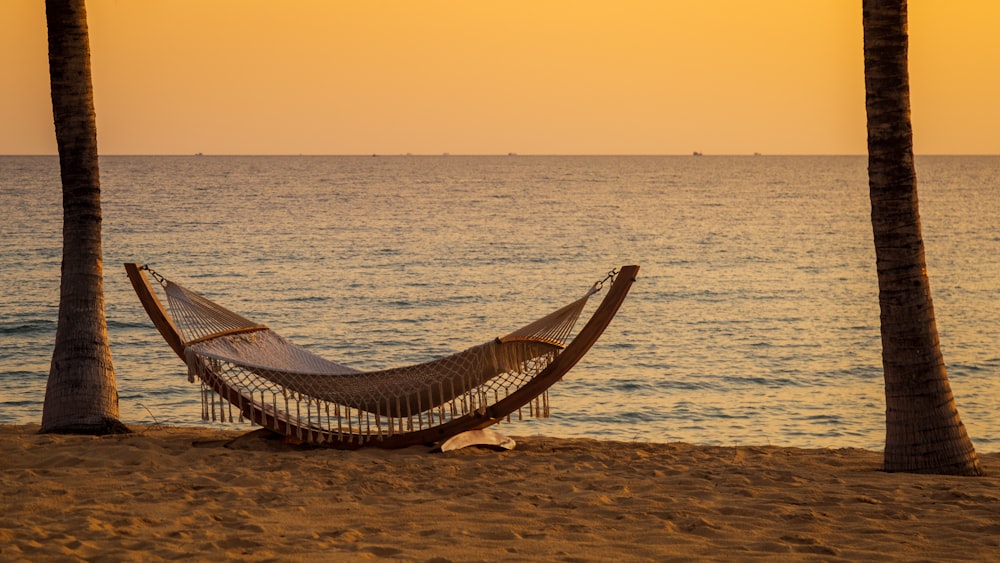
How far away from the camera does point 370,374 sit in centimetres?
638

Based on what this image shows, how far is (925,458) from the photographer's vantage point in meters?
6.02

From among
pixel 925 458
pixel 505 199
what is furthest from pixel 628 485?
pixel 505 199

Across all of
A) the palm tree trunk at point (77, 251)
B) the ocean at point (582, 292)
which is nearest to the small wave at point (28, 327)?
the ocean at point (582, 292)

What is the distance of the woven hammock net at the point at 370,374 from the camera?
21.1ft

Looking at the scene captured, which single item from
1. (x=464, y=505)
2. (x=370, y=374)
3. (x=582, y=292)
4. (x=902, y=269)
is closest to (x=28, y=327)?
(x=582, y=292)

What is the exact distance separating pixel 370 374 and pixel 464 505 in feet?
4.94

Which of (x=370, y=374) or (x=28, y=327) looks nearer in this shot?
(x=370, y=374)

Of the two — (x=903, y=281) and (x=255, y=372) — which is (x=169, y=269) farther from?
(x=903, y=281)

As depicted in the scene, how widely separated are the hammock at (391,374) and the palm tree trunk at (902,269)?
1.53m

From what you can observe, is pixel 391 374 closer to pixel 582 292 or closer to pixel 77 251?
pixel 77 251

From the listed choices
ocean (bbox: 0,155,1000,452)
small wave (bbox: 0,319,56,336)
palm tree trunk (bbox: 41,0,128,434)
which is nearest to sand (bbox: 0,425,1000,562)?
palm tree trunk (bbox: 41,0,128,434)

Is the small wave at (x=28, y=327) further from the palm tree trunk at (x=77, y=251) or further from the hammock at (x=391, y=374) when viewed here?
the hammock at (x=391, y=374)

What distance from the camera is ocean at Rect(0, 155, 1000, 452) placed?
1123 centimetres

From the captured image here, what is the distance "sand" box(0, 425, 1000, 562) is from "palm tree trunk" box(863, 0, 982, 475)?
0.30m
